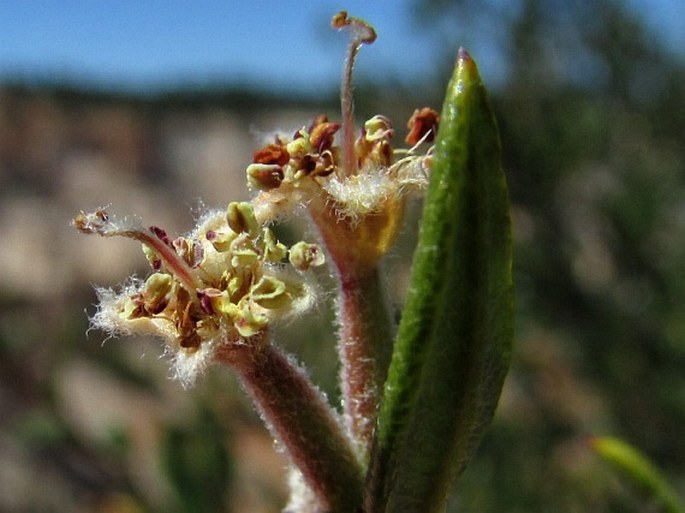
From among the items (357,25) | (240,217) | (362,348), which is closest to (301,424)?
(362,348)

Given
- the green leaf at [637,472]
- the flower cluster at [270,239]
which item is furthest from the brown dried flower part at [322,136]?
the green leaf at [637,472]

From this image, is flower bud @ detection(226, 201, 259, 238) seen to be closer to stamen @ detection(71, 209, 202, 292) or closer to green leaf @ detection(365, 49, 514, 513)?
stamen @ detection(71, 209, 202, 292)

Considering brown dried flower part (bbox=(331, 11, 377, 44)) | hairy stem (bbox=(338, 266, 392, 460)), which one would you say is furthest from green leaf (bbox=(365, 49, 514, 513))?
brown dried flower part (bbox=(331, 11, 377, 44))

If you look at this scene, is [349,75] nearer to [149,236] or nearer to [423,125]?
[423,125]

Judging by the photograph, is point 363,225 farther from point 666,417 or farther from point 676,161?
point 676,161

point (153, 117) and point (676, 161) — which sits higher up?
point (153, 117)

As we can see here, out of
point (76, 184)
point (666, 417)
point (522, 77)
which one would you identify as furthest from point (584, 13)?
point (76, 184)

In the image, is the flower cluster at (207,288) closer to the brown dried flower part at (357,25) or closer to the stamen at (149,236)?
the stamen at (149,236)
